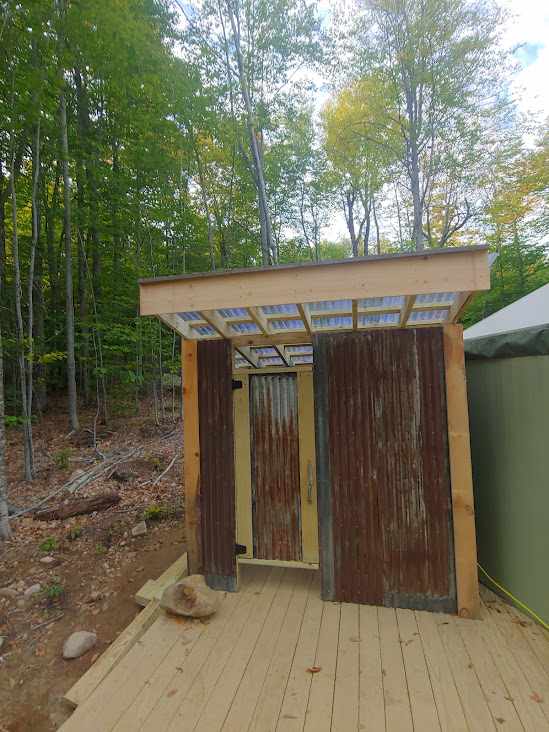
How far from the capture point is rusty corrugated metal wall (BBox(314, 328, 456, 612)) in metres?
2.53

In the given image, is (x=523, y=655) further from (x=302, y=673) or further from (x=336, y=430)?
(x=336, y=430)

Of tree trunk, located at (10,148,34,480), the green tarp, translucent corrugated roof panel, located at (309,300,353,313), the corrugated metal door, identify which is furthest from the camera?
tree trunk, located at (10,148,34,480)

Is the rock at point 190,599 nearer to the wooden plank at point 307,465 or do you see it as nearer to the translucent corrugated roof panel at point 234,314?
the wooden plank at point 307,465

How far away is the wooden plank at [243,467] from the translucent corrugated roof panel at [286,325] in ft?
1.61

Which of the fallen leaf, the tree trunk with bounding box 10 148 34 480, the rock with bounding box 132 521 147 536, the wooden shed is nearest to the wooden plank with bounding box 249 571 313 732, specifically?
the fallen leaf

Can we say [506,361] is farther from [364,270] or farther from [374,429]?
[364,270]

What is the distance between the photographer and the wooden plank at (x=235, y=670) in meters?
1.75

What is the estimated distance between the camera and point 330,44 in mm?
8547

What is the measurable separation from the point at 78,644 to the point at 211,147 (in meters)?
10.2

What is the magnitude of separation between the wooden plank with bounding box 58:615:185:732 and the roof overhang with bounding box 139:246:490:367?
213 centimetres

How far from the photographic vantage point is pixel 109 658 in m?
2.13

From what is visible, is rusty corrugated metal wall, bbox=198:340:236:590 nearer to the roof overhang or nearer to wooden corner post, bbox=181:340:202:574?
wooden corner post, bbox=181:340:202:574

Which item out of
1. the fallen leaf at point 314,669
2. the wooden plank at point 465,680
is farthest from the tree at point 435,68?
the fallen leaf at point 314,669

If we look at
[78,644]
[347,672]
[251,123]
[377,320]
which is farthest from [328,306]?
Result: [251,123]
